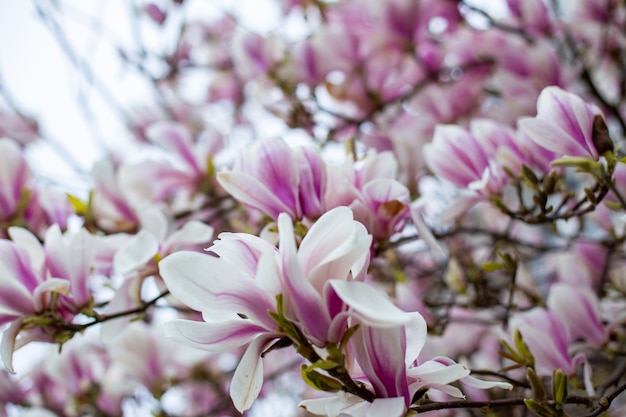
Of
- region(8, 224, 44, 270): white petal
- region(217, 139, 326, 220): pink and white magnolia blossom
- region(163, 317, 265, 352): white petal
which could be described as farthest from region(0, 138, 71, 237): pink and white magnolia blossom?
region(163, 317, 265, 352): white petal

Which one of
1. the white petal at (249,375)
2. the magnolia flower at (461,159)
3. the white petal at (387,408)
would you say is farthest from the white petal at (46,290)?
the magnolia flower at (461,159)

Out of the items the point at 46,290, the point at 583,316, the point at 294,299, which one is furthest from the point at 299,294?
the point at 583,316

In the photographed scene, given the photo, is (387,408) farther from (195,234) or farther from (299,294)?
(195,234)

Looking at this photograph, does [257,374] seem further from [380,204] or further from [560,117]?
[560,117]

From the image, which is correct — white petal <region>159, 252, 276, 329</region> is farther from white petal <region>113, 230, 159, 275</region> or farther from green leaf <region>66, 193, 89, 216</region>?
green leaf <region>66, 193, 89, 216</region>

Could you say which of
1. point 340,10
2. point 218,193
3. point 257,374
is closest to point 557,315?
point 257,374

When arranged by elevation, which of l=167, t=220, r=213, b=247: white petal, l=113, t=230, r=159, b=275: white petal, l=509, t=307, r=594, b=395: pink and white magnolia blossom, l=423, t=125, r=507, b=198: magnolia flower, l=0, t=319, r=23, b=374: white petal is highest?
l=423, t=125, r=507, b=198: magnolia flower

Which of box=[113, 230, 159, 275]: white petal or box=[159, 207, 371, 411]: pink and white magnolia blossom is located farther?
box=[113, 230, 159, 275]: white petal

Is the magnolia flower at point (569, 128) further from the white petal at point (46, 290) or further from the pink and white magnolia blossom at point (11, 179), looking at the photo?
the pink and white magnolia blossom at point (11, 179)
